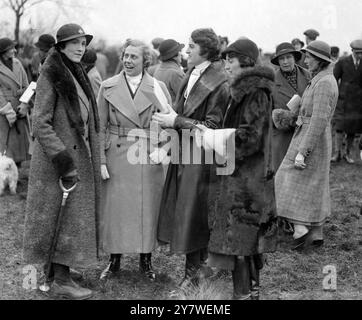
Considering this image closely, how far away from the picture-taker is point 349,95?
1141cm

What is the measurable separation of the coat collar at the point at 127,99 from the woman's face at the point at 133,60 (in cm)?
12

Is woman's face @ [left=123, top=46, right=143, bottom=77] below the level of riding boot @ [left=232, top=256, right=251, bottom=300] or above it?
above

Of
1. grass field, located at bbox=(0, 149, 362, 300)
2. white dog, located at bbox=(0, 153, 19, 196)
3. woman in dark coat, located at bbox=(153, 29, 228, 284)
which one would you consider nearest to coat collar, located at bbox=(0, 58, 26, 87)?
white dog, located at bbox=(0, 153, 19, 196)

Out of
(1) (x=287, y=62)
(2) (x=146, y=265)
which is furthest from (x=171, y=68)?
(2) (x=146, y=265)

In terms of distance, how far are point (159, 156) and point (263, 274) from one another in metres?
1.56

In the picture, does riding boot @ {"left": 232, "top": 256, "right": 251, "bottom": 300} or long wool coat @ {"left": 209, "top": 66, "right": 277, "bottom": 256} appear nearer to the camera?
long wool coat @ {"left": 209, "top": 66, "right": 277, "bottom": 256}

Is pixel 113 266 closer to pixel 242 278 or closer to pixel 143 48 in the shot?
pixel 242 278

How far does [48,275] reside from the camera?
5.10 meters

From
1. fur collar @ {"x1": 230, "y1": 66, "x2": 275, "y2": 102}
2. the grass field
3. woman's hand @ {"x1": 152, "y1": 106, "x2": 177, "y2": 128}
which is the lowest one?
the grass field

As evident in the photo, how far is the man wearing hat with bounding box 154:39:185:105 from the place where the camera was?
8266 mm

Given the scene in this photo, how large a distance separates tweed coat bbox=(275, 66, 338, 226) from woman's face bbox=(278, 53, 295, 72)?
1043mm

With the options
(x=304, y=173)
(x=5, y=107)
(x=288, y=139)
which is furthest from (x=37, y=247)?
(x=5, y=107)

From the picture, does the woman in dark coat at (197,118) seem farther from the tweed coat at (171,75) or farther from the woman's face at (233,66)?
the tweed coat at (171,75)

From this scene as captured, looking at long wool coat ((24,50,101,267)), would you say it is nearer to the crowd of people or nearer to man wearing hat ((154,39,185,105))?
the crowd of people
